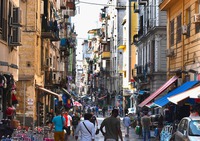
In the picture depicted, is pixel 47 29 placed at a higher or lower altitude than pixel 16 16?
higher

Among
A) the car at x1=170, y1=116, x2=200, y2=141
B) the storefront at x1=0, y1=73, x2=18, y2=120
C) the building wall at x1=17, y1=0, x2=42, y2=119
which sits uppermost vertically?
the building wall at x1=17, y1=0, x2=42, y2=119

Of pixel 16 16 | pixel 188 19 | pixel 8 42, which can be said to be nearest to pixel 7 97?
pixel 8 42

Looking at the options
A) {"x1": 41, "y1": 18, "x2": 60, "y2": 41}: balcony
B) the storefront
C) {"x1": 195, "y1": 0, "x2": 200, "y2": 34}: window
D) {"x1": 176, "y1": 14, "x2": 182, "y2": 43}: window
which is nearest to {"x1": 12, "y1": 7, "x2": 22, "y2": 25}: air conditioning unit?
the storefront

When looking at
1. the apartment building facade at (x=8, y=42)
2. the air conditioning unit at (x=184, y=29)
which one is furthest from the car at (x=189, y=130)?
the air conditioning unit at (x=184, y=29)

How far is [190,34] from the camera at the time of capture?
92.7 feet

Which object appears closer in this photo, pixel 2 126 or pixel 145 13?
pixel 2 126

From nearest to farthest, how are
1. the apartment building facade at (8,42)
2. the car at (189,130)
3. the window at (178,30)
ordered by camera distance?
the car at (189,130) → the apartment building facade at (8,42) → the window at (178,30)

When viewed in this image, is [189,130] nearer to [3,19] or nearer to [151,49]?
[3,19]

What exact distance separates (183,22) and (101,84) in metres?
82.6

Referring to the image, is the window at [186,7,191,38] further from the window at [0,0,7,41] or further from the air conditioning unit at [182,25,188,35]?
the window at [0,0,7,41]

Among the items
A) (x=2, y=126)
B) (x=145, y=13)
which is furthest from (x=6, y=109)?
(x=145, y=13)

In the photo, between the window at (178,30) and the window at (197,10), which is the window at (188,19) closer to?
the window at (197,10)

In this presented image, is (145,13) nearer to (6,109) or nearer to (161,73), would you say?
(161,73)

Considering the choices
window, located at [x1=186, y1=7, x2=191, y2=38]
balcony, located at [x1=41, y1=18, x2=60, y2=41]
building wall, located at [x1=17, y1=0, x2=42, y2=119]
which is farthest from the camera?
balcony, located at [x1=41, y1=18, x2=60, y2=41]
